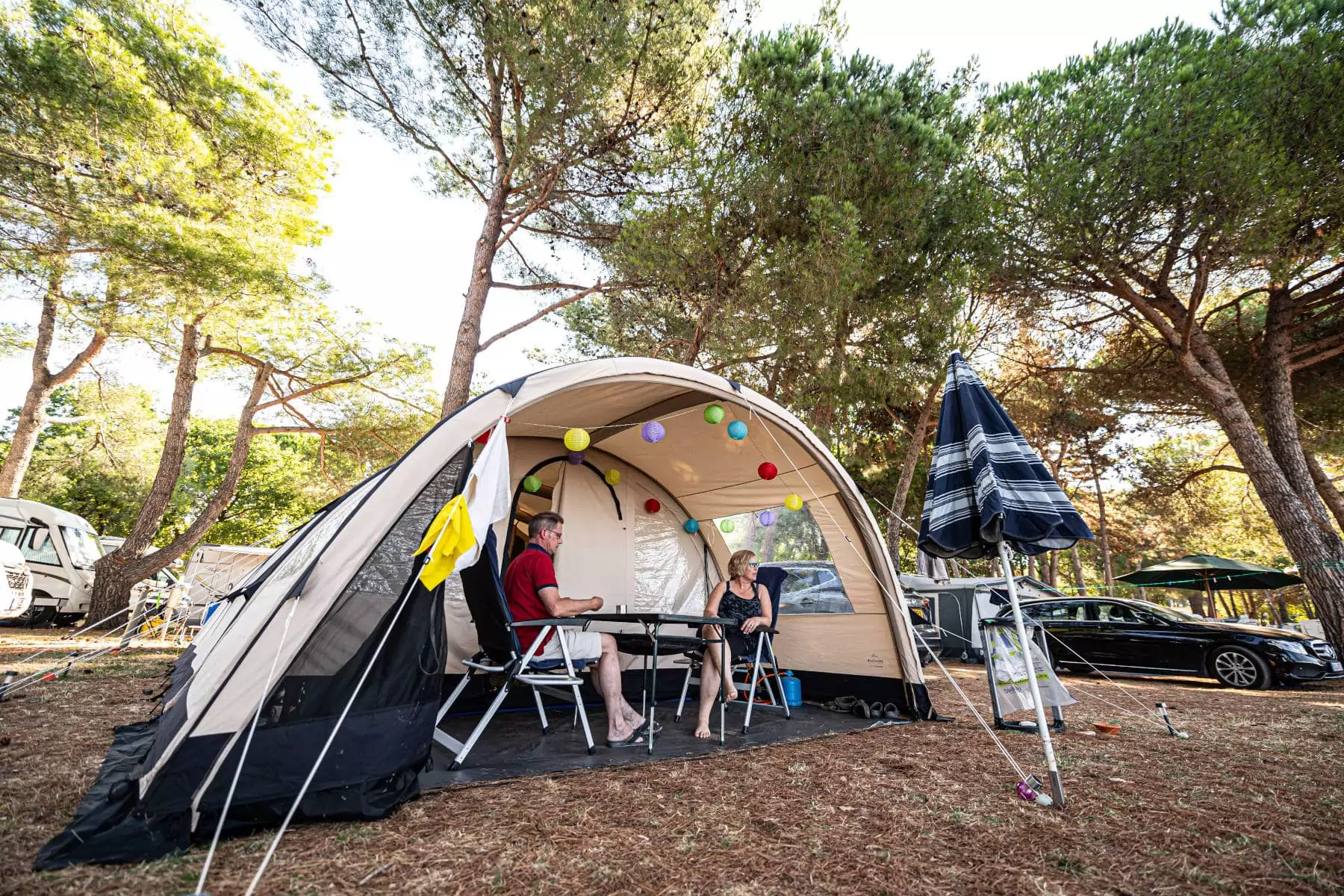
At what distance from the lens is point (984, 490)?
9.10ft

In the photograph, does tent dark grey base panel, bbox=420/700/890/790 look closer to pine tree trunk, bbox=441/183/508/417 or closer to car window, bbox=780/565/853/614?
car window, bbox=780/565/853/614

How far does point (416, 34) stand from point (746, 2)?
12.7 ft

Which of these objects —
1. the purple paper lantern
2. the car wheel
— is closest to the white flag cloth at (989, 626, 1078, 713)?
the purple paper lantern

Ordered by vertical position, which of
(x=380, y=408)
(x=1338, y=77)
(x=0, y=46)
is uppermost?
(x=0, y=46)

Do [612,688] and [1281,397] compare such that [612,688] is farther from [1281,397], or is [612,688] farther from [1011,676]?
[1281,397]

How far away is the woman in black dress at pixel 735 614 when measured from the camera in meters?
3.96

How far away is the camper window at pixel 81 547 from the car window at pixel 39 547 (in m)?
0.18

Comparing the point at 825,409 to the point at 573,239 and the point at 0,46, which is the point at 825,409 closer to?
the point at 573,239

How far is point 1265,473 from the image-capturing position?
7266mm

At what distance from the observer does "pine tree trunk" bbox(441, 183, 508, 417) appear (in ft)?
22.6

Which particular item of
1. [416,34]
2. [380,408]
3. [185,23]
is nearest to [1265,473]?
[416,34]

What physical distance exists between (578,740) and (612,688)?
0.39 m

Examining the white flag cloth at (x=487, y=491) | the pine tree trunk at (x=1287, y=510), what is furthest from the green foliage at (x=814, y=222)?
the white flag cloth at (x=487, y=491)

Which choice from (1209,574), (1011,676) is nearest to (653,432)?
(1011,676)
